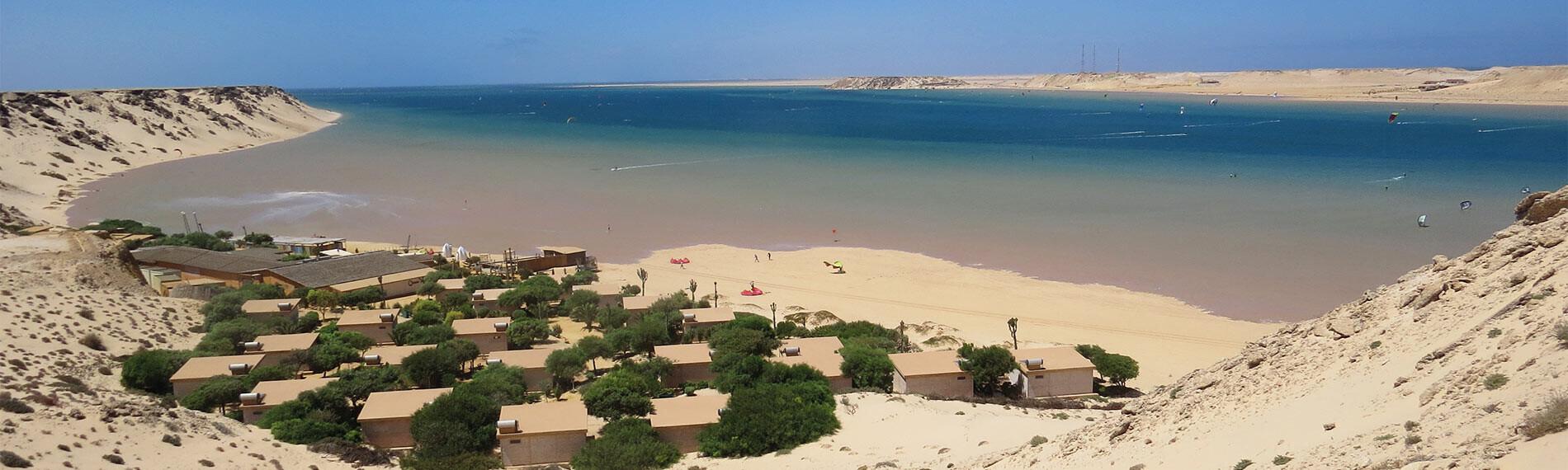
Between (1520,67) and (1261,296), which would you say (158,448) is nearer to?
(1261,296)

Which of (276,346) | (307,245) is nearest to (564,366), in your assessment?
(276,346)

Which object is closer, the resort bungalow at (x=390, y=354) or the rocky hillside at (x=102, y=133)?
the resort bungalow at (x=390, y=354)

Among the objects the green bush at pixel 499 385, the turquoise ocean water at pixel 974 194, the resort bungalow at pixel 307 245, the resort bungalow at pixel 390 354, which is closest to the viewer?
the green bush at pixel 499 385

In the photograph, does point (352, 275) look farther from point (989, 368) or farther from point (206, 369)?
point (989, 368)

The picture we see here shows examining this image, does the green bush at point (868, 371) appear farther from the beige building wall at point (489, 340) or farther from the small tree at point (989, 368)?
the beige building wall at point (489, 340)

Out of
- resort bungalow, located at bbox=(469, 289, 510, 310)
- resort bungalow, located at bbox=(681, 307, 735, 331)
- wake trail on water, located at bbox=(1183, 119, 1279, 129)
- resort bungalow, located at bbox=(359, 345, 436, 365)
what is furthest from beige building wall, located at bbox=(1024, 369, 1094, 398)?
wake trail on water, located at bbox=(1183, 119, 1279, 129)

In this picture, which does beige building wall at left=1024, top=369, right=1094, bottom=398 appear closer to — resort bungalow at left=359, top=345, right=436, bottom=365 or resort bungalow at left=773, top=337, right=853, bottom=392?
resort bungalow at left=773, top=337, right=853, bottom=392

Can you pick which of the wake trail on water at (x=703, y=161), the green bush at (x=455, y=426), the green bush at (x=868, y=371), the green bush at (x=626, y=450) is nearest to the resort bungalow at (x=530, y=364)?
the green bush at (x=455, y=426)
